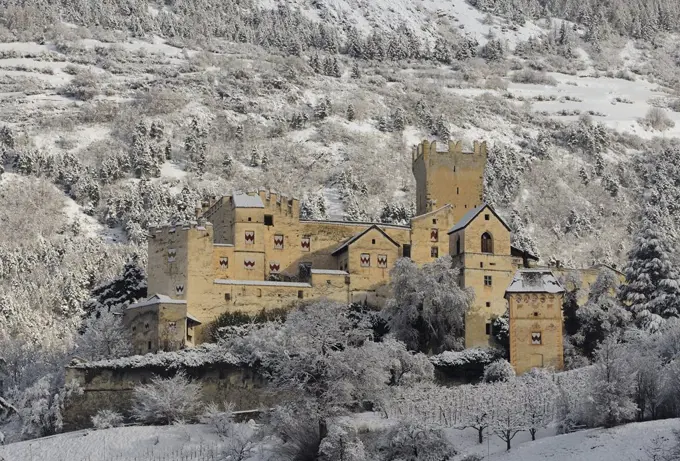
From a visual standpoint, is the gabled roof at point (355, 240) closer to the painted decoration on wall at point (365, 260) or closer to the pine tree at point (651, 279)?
the painted decoration on wall at point (365, 260)

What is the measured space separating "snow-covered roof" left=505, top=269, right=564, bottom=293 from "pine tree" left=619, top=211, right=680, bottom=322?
5643 mm

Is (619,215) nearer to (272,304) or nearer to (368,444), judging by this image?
(272,304)

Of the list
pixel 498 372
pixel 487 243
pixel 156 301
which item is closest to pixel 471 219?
pixel 487 243

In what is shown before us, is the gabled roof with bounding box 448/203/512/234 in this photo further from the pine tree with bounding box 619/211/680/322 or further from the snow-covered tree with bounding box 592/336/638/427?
the snow-covered tree with bounding box 592/336/638/427

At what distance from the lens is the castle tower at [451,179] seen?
296ft

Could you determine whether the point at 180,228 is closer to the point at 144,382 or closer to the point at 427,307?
the point at 144,382

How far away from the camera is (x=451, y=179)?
91438 millimetres

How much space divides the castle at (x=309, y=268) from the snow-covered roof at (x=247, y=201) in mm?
72

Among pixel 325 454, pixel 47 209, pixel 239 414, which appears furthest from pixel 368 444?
pixel 47 209

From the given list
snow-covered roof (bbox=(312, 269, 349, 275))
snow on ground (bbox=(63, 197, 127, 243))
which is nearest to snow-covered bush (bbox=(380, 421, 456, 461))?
snow-covered roof (bbox=(312, 269, 349, 275))

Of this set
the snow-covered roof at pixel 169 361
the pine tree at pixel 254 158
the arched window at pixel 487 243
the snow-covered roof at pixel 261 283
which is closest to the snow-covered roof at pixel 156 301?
the snow-covered roof at pixel 261 283

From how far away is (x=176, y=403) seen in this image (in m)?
64.7

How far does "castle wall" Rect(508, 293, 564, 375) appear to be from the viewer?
7138cm

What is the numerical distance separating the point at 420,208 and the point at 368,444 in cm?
3773
